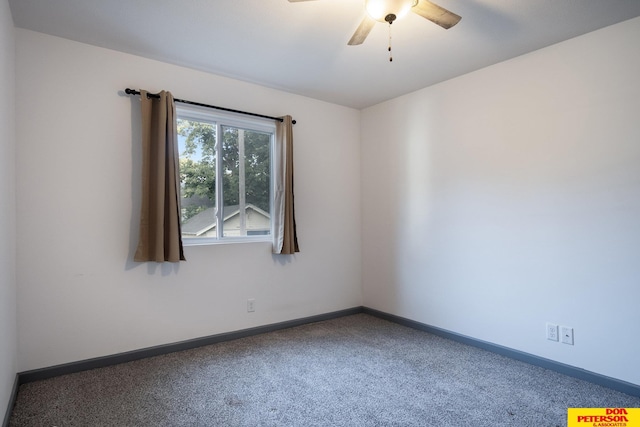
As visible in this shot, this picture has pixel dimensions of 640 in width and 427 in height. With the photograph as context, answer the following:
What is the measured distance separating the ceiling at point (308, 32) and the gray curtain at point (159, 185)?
1.62ft

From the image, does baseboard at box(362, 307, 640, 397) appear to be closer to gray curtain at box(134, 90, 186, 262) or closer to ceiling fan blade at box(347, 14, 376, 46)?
gray curtain at box(134, 90, 186, 262)

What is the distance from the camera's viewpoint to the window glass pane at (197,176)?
3074 mm

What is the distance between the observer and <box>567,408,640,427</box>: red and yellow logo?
1980 mm

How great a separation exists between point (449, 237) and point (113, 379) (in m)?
3.01

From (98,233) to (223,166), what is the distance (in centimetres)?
118

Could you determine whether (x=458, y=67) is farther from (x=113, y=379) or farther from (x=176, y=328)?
(x=113, y=379)

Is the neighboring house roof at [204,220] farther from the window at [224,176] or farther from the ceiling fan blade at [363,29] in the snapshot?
the ceiling fan blade at [363,29]

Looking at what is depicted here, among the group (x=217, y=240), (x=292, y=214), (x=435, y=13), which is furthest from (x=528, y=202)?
(x=217, y=240)

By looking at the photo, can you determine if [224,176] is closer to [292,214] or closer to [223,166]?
[223,166]

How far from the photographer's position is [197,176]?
123 inches

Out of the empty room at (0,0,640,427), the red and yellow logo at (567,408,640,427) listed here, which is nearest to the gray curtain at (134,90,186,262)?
the empty room at (0,0,640,427)

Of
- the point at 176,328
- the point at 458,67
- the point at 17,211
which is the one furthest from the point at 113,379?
the point at 458,67

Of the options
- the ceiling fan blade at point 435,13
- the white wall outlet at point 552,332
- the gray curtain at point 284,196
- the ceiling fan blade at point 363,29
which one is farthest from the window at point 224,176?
the white wall outlet at point 552,332

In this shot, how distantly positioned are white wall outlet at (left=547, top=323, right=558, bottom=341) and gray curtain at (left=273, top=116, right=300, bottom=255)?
2258 millimetres
